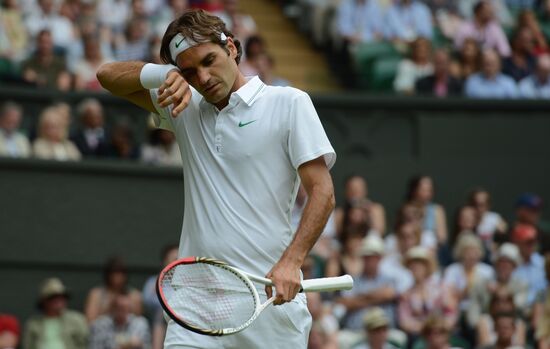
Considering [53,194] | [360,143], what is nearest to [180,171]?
[53,194]

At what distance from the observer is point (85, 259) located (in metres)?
13.2

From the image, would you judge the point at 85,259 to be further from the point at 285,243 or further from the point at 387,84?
the point at 285,243

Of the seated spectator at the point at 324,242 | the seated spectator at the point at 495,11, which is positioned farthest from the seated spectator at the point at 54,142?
the seated spectator at the point at 495,11

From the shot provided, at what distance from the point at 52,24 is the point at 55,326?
3952 mm

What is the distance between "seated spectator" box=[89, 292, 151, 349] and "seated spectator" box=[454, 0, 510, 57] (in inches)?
236

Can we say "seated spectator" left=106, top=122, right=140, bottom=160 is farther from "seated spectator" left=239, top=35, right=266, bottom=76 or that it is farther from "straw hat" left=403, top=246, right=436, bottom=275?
"straw hat" left=403, top=246, right=436, bottom=275

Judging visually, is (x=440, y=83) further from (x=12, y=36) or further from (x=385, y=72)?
(x=12, y=36)

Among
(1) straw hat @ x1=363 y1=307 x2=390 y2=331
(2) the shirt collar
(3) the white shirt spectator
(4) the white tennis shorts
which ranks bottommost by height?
(1) straw hat @ x1=363 y1=307 x2=390 y2=331

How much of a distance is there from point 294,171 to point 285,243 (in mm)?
291

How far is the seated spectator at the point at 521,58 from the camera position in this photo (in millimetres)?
15656

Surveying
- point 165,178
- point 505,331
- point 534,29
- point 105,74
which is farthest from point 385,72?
point 105,74

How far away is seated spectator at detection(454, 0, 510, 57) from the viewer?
1612 centimetres

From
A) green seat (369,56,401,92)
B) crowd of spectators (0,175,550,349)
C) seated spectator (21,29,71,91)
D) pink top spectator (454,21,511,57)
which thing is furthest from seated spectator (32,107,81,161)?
pink top spectator (454,21,511,57)

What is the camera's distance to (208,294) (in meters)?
5.71
